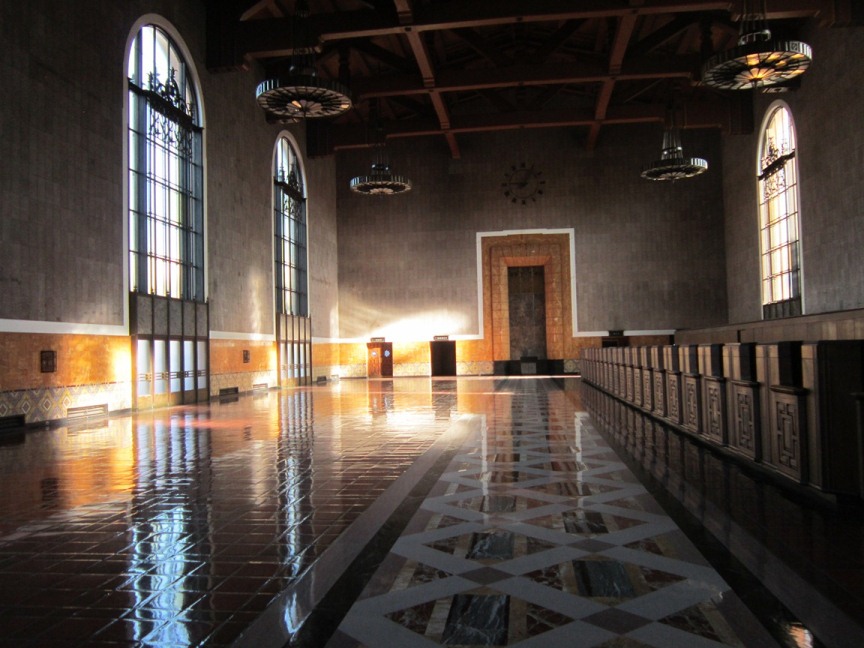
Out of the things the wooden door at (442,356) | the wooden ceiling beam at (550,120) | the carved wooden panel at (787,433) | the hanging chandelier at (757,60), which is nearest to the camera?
the carved wooden panel at (787,433)

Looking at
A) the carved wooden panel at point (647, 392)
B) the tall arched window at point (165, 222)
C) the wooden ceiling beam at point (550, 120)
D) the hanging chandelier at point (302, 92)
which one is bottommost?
the carved wooden panel at point (647, 392)

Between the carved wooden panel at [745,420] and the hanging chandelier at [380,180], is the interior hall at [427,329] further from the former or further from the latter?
the hanging chandelier at [380,180]

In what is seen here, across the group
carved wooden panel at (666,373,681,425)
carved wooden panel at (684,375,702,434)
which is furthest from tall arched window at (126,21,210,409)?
carved wooden panel at (684,375,702,434)

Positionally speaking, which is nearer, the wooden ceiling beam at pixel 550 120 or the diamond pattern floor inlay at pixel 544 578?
the diamond pattern floor inlay at pixel 544 578

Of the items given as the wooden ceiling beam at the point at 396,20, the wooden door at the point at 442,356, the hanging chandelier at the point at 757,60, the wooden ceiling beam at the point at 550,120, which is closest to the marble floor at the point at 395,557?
the hanging chandelier at the point at 757,60

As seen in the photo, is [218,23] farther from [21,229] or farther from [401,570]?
[401,570]

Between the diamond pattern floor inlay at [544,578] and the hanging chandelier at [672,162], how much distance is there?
17.3m

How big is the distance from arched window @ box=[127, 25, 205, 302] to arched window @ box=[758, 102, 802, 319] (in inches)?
649

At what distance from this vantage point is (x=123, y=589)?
109 inches

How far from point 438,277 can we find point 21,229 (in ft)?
61.4

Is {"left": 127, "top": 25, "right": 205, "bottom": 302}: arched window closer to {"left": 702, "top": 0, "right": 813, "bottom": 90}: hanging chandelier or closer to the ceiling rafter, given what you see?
the ceiling rafter

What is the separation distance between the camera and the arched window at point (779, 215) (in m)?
19.8

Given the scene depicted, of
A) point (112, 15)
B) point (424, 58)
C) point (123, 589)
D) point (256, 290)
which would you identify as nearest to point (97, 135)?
point (112, 15)

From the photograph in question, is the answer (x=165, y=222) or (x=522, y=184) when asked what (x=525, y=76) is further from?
(x=165, y=222)
